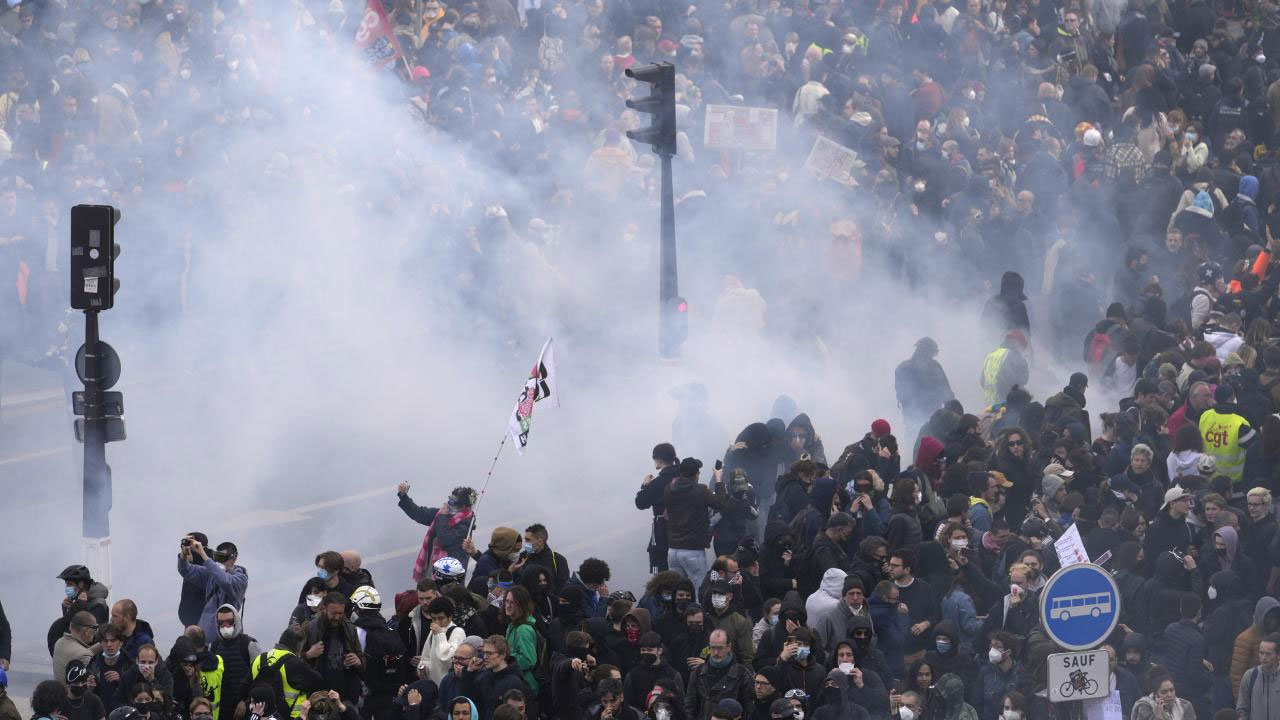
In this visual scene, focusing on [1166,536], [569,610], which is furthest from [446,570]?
[1166,536]

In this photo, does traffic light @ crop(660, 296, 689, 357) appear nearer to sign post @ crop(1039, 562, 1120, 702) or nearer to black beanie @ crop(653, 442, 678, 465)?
black beanie @ crop(653, 442, 678, 465)

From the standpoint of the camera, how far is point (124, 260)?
18.8 m

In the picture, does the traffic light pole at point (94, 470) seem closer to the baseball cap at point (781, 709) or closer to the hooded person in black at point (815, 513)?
the hooded person in black at point (815, 513)

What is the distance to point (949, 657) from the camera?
10.3m

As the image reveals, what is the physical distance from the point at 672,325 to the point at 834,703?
20.8ft

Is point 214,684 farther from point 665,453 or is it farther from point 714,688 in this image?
point 665,453

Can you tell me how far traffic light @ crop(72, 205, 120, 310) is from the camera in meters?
12.1

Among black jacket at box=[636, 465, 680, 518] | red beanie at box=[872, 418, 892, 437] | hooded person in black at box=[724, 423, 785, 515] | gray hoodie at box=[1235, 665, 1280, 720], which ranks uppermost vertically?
hooded person in black at box=[724, 423, 785, 515]

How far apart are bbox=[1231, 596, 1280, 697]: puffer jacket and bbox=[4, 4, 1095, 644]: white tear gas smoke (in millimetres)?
6037

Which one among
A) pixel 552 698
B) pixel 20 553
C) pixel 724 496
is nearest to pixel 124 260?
pixel 20 553

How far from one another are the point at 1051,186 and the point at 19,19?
10335mm

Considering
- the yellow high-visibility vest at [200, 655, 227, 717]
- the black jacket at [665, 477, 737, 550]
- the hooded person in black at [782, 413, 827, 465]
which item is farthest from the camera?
the hooded person in black at [782, 413, 827, 465]

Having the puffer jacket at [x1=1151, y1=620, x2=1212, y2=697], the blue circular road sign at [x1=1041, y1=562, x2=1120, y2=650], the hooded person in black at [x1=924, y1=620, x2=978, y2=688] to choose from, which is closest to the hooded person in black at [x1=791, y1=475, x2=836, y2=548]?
the hooded person in black at [x1=924, y1=620, x2=978, y2=688]

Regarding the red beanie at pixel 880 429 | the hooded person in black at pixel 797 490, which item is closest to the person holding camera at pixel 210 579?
the hooded person in black at pixel 797 490
